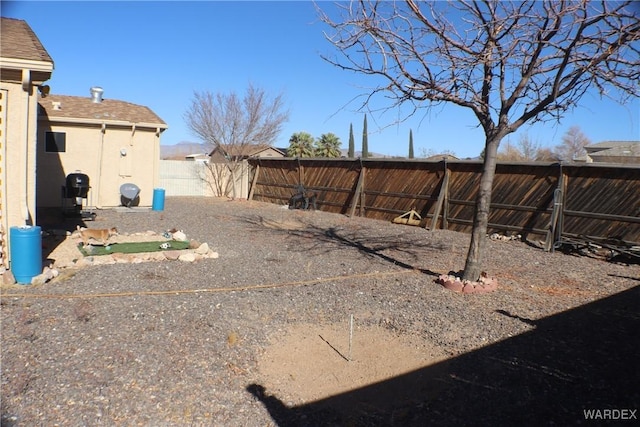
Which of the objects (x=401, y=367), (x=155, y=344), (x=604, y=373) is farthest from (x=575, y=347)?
(x=155, y=344)

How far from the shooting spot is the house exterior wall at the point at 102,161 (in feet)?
51.9

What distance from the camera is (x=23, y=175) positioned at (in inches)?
290

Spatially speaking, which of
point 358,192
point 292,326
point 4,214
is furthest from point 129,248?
point 358,192

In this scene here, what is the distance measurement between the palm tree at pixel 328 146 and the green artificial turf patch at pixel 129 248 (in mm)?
30268

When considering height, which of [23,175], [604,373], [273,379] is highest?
[23,175]

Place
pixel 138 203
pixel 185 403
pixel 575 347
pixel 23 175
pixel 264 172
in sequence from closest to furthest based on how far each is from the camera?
pixel 185 403 < pixel 575 347 < pixel 23 175 < pixel 138 203 < pixel 264 172

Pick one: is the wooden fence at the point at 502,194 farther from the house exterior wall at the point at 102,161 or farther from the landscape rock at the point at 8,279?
the landscape rock at the point at 8,279

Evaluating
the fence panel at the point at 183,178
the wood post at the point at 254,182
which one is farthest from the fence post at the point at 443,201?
the fence panel at the point at 183,178

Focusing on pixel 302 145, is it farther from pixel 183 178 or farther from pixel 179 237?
pixel 179 237

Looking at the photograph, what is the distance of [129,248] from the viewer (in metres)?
9.80

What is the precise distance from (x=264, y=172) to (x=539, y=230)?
46.7 feet

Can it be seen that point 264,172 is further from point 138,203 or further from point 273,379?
point 273,379

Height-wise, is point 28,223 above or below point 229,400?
above

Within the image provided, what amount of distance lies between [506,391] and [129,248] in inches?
316
